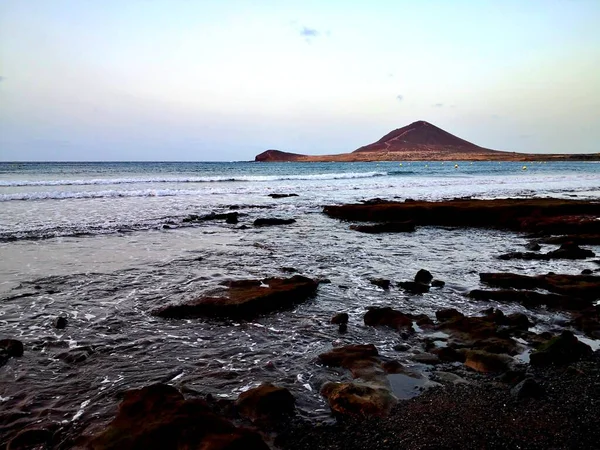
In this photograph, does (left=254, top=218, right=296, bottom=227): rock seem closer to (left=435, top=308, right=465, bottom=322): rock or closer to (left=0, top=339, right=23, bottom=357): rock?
(left=435, top=308, right=465, bottom=322): rock

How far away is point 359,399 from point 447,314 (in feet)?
12.2

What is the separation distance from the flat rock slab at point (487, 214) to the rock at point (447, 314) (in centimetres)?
1241

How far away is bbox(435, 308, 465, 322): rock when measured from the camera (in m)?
8.07

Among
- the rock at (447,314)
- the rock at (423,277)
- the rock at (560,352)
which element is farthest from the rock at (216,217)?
the rock at (560,352)

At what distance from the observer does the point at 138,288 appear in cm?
1012

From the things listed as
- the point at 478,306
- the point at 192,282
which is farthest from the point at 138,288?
the point at 478,306

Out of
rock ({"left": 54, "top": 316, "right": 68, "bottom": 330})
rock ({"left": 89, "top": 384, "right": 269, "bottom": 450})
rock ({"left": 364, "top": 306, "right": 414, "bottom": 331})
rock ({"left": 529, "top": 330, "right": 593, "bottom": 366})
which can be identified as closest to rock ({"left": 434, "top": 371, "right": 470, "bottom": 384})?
rock ({"left": 529, "top": 330, "right": 593, "bottom": 366})

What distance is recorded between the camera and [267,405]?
4945 mm

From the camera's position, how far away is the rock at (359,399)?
4945 mm

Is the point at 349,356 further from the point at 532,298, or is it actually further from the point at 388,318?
the point at 532,298

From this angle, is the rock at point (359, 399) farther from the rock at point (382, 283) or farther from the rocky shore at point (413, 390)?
the rock at point (382, 283)

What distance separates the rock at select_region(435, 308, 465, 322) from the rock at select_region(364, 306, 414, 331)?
0.51 meters

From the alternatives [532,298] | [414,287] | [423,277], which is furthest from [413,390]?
[423,277]

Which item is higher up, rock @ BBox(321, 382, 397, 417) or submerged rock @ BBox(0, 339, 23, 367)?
submerged rock @ BBox(0, 339, 23, 367)
